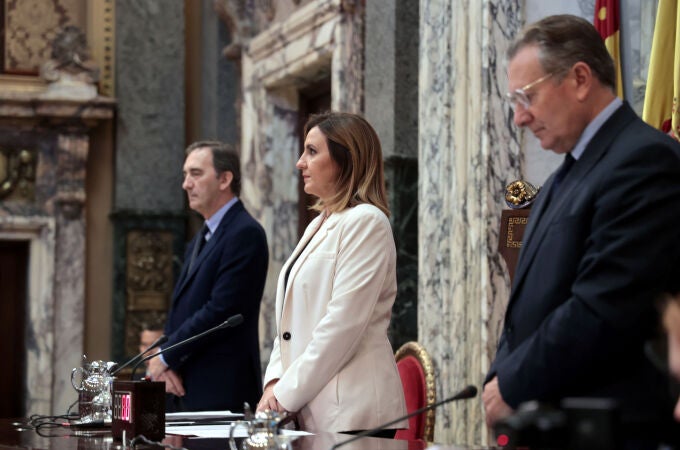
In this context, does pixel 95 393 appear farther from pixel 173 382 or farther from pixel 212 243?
pixel 212 243

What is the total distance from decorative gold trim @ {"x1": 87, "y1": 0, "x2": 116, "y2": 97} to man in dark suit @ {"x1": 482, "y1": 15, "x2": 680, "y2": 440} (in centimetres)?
666

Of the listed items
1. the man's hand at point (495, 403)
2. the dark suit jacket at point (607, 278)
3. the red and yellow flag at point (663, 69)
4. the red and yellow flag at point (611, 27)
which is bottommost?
the man's hand at point (495, 403)

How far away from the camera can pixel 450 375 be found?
5105 mm

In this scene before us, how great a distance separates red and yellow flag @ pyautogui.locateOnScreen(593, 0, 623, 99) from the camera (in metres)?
4.40

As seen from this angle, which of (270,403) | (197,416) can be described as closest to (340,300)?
(270,403)

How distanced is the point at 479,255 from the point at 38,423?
7.29ft

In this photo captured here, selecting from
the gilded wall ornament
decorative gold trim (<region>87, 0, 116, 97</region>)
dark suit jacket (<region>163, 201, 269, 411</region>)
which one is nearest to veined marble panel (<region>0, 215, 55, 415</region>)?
the gilded wall ornament

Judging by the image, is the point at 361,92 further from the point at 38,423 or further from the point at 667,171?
the point at 667,171

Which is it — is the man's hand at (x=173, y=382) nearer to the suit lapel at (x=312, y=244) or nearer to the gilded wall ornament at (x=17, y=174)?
the suit lapel at (x=312, y=244)

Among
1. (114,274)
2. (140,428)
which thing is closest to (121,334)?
(114,274)

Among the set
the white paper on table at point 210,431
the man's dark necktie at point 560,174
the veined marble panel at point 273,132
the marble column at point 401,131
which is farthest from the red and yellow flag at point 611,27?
the veined marble panel at point 273,132

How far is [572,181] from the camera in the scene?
2.51 metres

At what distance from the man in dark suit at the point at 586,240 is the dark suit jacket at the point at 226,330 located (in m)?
1.89

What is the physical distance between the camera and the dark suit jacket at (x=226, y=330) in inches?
169
